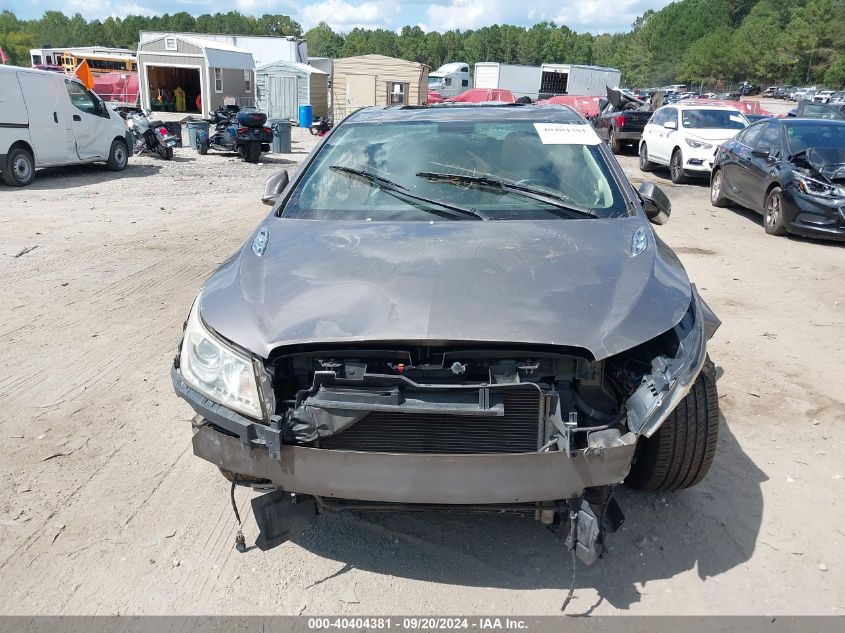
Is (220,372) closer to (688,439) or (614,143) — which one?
(688,439)

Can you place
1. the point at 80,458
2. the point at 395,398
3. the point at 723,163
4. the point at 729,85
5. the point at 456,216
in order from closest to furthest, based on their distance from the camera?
the point at 395,398 < the point at 456,216 < the point at 80,458 < the point at 723,163 < the point at 729,85

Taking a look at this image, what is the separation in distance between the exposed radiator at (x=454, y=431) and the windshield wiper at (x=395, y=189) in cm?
124

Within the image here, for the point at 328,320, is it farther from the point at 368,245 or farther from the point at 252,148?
the point at 252,148

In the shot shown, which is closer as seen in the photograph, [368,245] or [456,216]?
[368,245]

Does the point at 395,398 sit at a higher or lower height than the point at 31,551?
higher

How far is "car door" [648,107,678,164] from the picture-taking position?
48.5 ft

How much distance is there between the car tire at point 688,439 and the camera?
2.88 m

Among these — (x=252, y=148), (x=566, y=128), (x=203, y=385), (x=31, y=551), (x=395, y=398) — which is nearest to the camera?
(x=395, y=398)

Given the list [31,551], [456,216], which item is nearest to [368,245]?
[456,216]

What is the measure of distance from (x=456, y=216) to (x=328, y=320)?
116cm

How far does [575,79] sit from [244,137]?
110ft

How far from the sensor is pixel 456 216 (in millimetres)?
3377

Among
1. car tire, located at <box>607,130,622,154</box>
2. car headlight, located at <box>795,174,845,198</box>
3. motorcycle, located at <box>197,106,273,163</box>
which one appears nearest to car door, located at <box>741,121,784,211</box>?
car headlight, located at <box>795,174,845,198</box>

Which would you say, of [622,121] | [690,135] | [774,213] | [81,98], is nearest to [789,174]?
[774,213]
